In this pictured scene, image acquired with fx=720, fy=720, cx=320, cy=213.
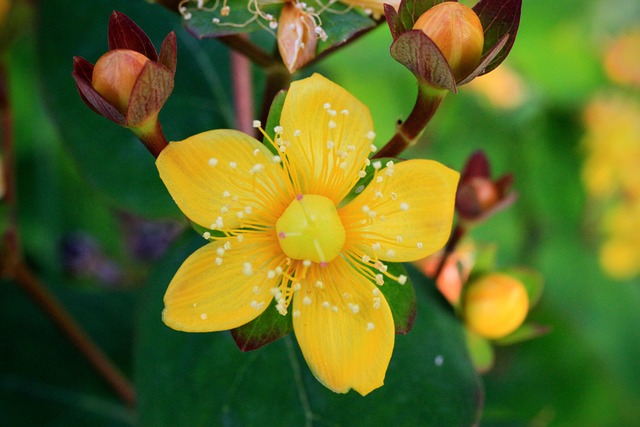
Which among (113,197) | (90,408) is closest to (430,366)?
(113,197)

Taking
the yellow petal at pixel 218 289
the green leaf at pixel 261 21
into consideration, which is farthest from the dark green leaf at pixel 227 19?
the yellow petal at pixel 218 289

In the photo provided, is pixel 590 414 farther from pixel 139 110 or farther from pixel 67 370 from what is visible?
pixel 139 110

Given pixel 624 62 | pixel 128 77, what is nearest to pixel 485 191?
pixel 128 77

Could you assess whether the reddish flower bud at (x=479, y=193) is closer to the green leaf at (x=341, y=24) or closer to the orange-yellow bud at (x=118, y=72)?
the green leaf at (x=341, y=24)

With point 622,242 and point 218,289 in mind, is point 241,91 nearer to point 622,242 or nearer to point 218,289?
point 218,289

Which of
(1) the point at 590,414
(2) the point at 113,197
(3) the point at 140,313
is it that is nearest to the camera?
(3) the point at 140,313

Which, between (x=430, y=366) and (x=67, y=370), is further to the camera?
(x=67, y=370)
